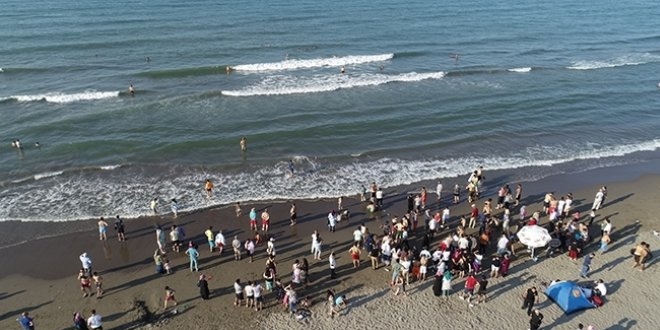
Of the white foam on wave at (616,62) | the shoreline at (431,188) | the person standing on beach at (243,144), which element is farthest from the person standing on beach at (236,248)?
the white foam on wave at (616,62)

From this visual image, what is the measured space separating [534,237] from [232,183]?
15833mm

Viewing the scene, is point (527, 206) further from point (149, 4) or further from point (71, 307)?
point (149, 4)

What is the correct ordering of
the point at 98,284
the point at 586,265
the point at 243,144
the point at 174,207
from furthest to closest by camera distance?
the point at 243,144, the point at 174,207, the point at 586,265, the point at 98,284

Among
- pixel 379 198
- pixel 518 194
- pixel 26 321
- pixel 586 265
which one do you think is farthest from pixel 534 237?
pixel 26 321

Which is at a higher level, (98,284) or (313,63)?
(313,63)

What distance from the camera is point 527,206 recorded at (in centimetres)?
2534

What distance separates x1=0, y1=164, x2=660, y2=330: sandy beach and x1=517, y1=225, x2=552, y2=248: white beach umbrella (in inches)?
39.2

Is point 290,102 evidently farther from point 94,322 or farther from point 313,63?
point 94,322

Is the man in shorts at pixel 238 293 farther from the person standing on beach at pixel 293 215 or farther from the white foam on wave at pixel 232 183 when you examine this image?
the white foam on wave at pixel 232 183

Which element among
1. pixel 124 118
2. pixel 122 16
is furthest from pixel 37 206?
pixel 122 16

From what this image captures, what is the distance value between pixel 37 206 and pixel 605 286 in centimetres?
2598

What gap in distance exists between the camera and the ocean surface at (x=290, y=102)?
94.3 feet

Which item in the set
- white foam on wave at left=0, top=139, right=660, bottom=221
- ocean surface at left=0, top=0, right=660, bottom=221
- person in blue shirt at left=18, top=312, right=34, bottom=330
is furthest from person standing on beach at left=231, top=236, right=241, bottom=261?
person in blue shirt at left=18, top=312, right=34, bottom=330

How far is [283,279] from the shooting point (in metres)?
19.7
